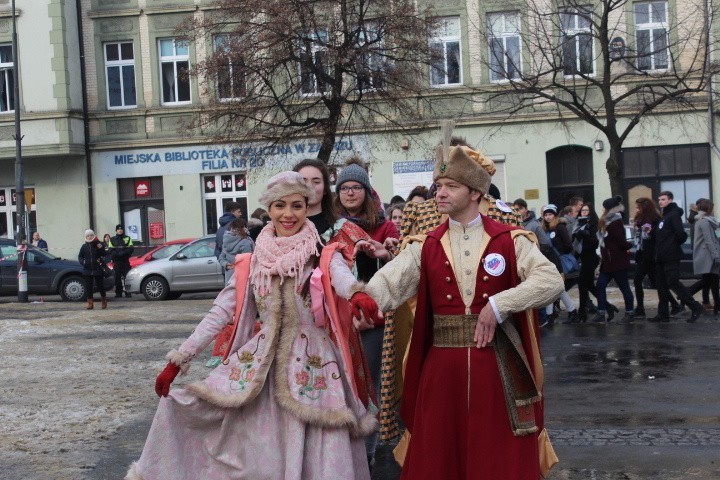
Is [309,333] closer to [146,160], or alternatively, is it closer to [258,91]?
[258,91]

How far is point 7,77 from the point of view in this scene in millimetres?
34406

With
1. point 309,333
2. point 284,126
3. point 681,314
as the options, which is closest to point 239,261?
point 309,333

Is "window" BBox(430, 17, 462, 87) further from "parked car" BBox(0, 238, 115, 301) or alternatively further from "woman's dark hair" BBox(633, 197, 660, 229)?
"woman's dark hair" BBox(633, 197, 660, 229)

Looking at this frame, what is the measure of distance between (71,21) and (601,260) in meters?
22.6

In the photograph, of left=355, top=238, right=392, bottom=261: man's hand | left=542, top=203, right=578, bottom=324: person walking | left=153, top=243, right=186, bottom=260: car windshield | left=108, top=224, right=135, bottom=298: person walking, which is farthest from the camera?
left=108, top=224, right=135, bottom=298: person walking

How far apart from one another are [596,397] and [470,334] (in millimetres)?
4720

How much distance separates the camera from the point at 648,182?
103 ft

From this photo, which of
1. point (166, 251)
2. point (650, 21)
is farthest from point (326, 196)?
point (650, 21)

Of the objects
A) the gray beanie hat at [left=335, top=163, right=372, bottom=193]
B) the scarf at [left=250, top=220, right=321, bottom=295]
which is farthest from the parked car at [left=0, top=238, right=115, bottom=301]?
the scarf at [left=250, top=220, right=321, bottom=295]

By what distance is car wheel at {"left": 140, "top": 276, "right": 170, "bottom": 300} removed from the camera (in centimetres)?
2459

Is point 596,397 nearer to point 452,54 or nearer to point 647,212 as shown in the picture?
point 647,212

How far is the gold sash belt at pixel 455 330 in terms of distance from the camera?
5.18m

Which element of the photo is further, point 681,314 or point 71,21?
point 71,21

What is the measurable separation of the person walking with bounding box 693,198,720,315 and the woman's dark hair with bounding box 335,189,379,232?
10130mm
